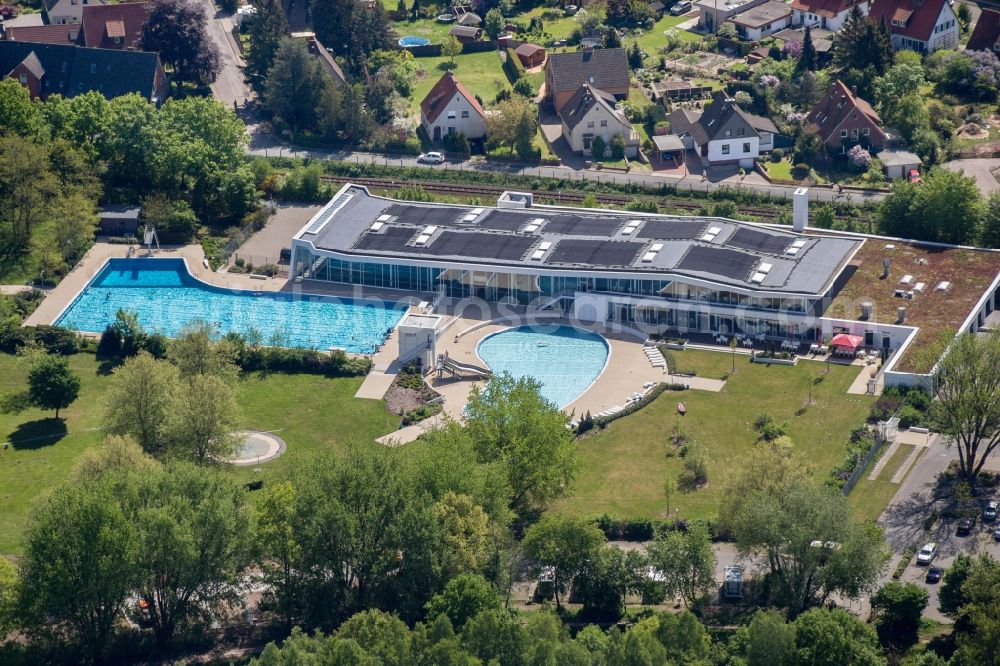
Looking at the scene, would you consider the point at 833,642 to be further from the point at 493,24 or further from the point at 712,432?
the point at 493,24

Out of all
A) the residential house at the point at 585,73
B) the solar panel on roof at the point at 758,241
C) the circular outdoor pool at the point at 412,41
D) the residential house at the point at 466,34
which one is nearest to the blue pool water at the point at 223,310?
the solar panel on roof at the point at 758,241

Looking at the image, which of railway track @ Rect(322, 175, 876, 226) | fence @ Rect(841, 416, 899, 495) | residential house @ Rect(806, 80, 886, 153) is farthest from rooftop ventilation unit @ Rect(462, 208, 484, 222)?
fence @ Rect(841, 416, 899, 495)

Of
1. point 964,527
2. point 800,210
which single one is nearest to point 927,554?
point 964,527

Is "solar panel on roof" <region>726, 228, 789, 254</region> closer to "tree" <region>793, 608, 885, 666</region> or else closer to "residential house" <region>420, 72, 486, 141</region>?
"residential house" <region>420, 72, 486, 141</region>

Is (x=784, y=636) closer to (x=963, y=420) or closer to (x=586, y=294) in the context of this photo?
(x=963, y=420)

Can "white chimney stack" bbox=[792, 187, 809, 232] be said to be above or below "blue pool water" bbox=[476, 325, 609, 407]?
above
